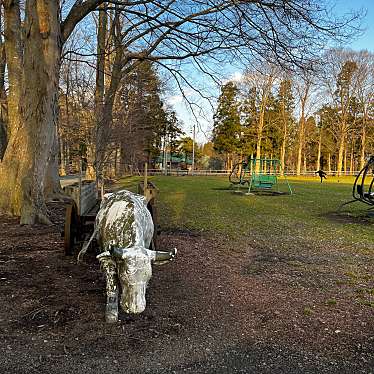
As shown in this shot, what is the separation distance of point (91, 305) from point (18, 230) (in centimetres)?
424

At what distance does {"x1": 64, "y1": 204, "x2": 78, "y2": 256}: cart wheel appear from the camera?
18.2ft

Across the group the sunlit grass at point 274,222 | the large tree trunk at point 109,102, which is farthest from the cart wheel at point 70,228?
the large tree trunk at point 109,102

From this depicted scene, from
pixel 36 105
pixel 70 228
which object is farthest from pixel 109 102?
pixel 70 228

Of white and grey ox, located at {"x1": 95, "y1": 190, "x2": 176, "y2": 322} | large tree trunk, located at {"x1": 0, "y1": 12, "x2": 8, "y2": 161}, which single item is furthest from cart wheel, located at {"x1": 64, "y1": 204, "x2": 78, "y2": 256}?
large tree trunk, located at {"x1": 0, "y1": 12, "x2": 8, "y2": 161}

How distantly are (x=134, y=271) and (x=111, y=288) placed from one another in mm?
443

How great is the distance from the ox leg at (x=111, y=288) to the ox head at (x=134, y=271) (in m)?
0.13

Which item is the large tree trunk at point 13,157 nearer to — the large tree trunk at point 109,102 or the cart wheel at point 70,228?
the cart wheel at point 70,228

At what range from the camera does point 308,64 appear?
311 inches

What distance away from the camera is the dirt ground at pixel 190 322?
115 inches

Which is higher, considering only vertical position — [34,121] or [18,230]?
[34,121]

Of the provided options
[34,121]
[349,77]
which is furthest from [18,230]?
[349,77]

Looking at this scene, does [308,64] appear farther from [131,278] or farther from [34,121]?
[131,278]

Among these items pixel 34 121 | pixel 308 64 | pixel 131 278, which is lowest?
pixel 131 278

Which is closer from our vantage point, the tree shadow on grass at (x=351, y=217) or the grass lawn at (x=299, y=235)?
the grass lawn at (x=299, y=235)
